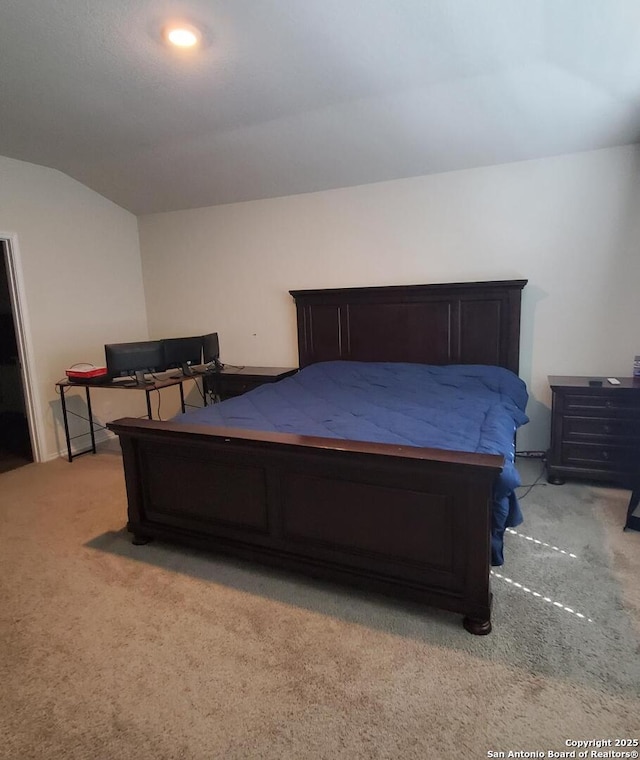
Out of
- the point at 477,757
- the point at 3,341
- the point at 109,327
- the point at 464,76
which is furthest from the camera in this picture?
the point at 109,327

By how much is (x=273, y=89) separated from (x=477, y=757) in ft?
10.4

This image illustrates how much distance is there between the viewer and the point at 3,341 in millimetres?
3920

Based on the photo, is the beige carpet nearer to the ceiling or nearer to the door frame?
the door frame

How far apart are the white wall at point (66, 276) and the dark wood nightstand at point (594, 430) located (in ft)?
12.7

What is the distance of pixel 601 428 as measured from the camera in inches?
118

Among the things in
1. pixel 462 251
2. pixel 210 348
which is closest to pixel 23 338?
pixel 210 348

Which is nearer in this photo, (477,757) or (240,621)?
(477,757)

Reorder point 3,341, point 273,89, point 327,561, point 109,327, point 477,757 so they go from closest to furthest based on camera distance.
→ point 477,757 → point 327,561 → point 273,89 → point 3,341 → point 109,327

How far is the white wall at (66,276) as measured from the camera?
147 inches

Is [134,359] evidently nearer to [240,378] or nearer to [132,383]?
[132,383]

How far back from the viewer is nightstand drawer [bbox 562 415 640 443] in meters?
2.92

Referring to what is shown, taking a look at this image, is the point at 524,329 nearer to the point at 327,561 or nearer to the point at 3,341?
the point at 327,561

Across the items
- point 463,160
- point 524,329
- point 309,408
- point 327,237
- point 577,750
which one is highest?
point 463,160

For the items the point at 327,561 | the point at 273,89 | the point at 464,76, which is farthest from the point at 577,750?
the point at 273,89
